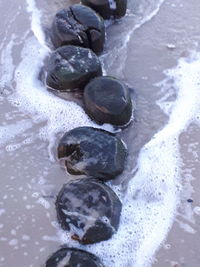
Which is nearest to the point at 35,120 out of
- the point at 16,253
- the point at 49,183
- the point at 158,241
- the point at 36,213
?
the point at 49,183

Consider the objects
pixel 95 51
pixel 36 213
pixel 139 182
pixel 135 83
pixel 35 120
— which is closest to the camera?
pixel 36 213

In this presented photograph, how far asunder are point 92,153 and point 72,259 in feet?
2.09

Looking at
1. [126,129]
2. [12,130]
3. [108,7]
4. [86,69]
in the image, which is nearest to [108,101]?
[126,129]

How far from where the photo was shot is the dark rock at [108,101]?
2.77 meters

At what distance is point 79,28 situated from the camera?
3.24 metres

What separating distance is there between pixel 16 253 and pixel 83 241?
1.09ft

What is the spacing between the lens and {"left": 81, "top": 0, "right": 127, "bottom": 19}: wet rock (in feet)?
11.7

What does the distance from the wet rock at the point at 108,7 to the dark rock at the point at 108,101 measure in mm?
954

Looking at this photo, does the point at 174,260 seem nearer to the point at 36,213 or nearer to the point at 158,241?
the point at 158,241

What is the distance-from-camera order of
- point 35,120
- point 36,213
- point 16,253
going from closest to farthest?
point 16,253 < point 36,213 < point 35,120

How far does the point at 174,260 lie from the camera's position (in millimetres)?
2246

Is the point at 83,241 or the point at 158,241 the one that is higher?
the point at 83,241

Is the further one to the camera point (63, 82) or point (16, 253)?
point (63, 82)

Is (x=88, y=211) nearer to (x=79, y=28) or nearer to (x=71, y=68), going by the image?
(x=71, y=68)
